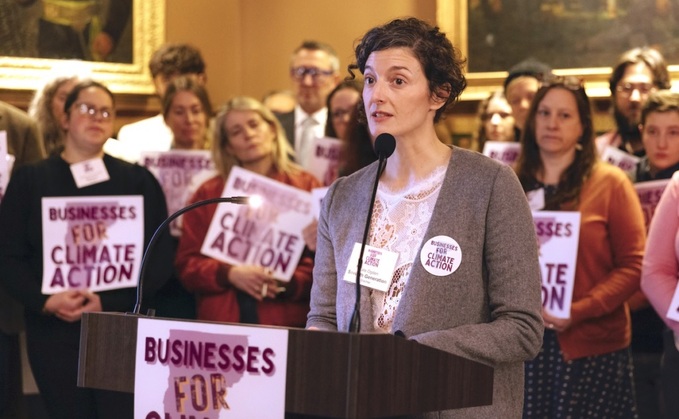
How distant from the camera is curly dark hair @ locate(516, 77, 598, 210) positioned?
470cm

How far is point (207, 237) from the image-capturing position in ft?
17.9

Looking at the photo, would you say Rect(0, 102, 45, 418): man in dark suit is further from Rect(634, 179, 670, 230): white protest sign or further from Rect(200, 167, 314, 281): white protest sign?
Rect(634, 179, 670, 230): white protest sign

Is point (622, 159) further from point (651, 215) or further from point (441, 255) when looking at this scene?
point (441, 255)

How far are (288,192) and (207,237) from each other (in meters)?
0.47

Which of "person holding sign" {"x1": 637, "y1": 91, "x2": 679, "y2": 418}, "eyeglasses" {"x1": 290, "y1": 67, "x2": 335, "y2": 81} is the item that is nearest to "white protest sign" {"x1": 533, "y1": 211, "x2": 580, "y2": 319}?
"person holding sign" {"x1": 637, "y1": 91, "x2": 679, "y2": 418}

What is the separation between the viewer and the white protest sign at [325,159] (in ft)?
18.9

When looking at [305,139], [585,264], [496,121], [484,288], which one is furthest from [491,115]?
[484,288]

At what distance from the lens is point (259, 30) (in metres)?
8.78

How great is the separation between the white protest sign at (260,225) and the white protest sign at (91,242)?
0.45 metres

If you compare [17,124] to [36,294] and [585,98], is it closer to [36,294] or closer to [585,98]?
[36,294]

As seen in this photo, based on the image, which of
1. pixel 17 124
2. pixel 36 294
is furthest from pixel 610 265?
pixel 17 124

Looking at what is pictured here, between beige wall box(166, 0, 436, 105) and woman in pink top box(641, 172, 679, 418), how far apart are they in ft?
13.3

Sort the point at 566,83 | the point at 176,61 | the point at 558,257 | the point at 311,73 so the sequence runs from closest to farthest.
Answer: the point at 558,257 → the point at 566,83 → the point at 311,73 → the point at 176,61

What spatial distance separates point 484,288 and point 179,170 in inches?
136
